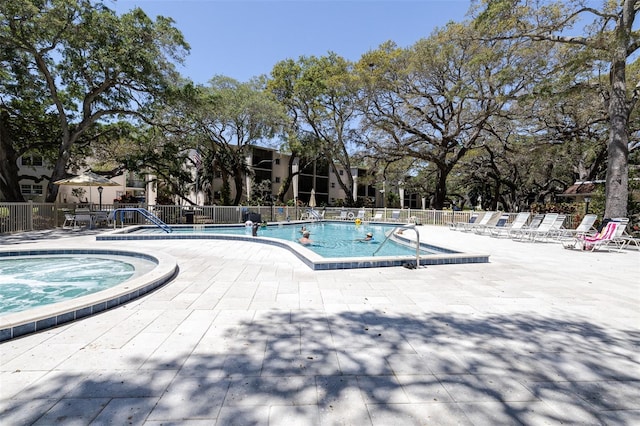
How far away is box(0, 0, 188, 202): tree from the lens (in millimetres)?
11367

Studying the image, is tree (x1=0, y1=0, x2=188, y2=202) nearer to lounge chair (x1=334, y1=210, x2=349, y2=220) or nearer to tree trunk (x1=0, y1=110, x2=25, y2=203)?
tree trunk (x1=0, y1=110, x2=25, y2=203)

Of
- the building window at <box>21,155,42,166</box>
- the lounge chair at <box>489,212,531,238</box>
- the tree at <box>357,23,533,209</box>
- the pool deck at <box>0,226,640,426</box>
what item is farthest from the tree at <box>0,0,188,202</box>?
the lounge chair at <box>489,212,531,238</box>

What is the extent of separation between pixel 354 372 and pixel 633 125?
2220 centimetres

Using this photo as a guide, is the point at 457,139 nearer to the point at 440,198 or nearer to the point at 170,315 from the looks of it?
the point at 440,198

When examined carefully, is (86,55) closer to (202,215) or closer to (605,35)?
(202,215)

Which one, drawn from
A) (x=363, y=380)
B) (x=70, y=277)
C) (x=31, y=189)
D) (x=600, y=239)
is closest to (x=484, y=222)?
(x=600, y=239)

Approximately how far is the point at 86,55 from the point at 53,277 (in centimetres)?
1212

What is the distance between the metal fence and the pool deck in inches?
424

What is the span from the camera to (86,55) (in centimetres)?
1324

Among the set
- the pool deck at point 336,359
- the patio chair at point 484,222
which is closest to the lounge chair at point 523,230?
the patio chair at point 484,222

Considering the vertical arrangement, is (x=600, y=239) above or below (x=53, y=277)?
above

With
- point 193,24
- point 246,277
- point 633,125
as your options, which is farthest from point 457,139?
point 246,277

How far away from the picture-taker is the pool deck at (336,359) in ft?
5.87

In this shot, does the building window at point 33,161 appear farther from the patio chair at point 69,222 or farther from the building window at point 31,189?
the patio chair at point 69,222
